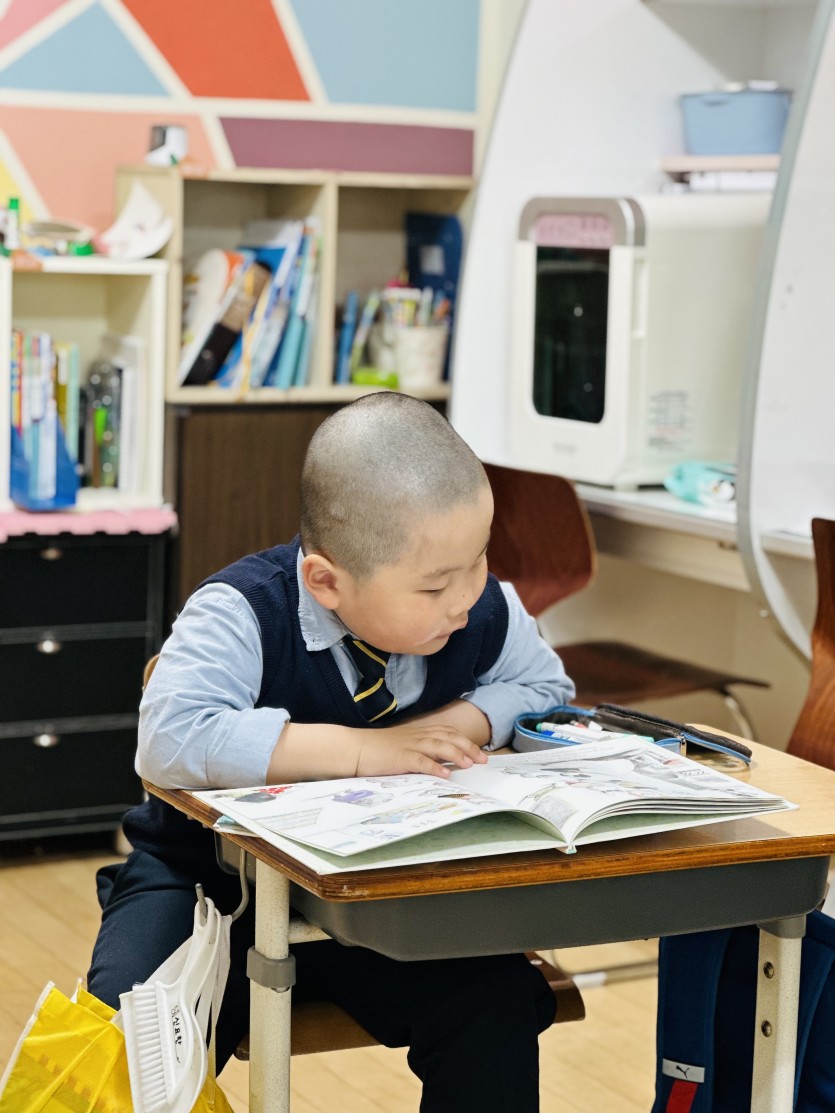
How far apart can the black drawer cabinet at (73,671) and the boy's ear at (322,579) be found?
174 centimetres

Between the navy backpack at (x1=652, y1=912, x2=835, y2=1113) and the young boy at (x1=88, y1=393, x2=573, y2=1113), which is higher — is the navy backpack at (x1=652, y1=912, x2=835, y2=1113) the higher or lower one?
the lower one

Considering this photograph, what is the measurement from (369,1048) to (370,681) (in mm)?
1128

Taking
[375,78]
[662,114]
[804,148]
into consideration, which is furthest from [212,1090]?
[375,78]

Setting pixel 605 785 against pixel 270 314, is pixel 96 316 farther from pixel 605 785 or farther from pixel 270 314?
pixel 605 785

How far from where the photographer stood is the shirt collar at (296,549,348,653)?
5.10ft

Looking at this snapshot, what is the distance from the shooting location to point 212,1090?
136 cm

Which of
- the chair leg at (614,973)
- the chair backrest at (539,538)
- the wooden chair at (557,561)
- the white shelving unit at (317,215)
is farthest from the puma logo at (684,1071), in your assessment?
the white shelving unit at (317,215)

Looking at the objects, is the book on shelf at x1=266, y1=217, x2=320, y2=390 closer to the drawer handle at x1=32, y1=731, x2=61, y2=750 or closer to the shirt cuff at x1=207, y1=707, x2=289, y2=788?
the drawer handle at x1=32, y1=731, x2=61, y2=750

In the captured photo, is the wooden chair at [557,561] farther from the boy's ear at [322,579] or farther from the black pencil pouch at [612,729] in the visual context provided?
the boy's ear at [322,579]

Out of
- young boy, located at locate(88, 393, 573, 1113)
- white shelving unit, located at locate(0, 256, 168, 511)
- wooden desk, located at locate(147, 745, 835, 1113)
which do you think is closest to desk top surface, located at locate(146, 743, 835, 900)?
wooden desk, located at locate(147, 745, 835, 1113)

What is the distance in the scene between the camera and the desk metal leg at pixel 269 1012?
1.30 m

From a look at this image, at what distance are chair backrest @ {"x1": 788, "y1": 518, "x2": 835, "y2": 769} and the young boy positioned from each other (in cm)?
82

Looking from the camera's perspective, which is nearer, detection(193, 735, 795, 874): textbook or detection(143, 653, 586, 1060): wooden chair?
detection(193, 735, 795, 874): textbook

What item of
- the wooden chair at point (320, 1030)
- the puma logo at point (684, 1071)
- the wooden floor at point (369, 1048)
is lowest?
the wooden floor at point (369, 1048)
